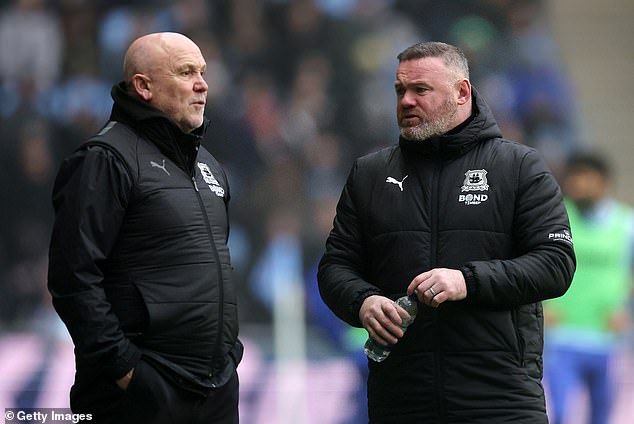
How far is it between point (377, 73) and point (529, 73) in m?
1.43

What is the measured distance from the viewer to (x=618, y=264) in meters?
7.36

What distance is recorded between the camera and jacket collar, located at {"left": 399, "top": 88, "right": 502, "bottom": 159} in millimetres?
3562

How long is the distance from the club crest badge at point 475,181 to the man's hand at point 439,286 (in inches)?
12.1

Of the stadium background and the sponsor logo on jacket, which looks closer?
the sponsor logo on jacket

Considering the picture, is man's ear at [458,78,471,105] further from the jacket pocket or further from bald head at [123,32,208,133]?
the jacket pocket

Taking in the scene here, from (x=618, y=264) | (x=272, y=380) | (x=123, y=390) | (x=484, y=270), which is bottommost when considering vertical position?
(x=272, y=380)

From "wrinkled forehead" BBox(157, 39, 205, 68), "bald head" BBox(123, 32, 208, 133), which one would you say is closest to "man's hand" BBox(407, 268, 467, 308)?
"bald head" BBox(123, 32, 208, 133)

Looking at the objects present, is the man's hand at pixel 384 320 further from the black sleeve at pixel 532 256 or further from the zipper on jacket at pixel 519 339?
the zipper on jacket at pixel 519 339

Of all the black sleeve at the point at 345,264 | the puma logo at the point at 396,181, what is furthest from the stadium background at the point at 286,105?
the puma logo at the point at 396,181

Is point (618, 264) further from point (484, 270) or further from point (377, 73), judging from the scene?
point (484, 270)

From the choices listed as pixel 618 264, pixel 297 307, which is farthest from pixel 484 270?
pixel 297 307

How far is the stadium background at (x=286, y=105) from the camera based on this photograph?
27.8ft

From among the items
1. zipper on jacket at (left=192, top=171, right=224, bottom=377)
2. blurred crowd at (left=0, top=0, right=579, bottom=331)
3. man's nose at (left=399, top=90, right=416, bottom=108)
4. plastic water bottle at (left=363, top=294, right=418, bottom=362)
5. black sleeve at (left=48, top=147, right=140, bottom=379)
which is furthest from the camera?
blurred crowd at (left=0, top=0, right=579, bottom=331)

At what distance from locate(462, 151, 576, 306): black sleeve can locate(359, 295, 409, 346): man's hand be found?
0.21m
